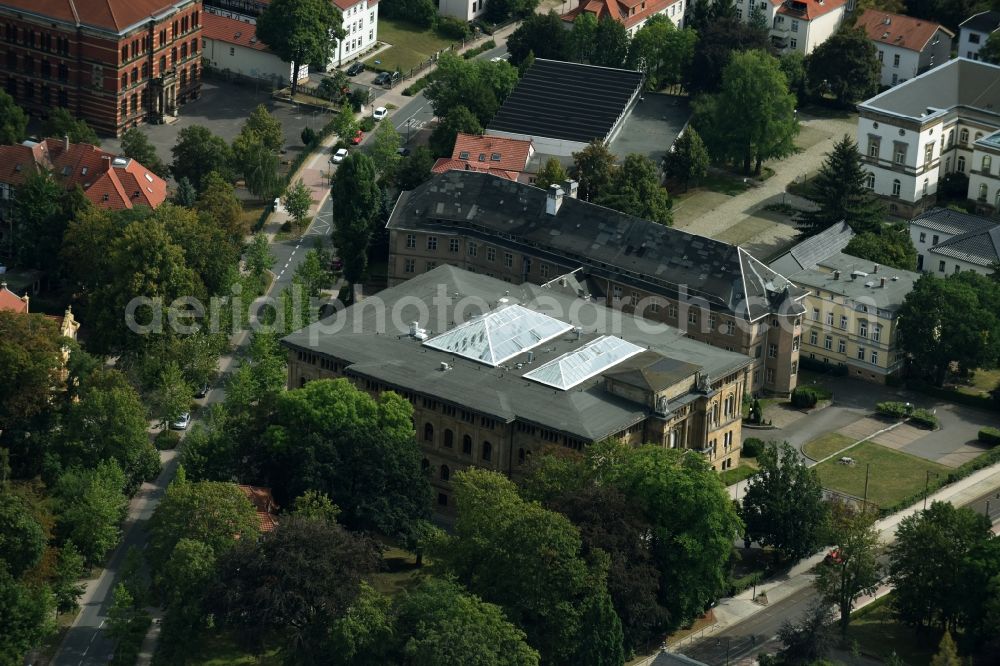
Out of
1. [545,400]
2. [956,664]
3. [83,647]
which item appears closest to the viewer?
[956,664]

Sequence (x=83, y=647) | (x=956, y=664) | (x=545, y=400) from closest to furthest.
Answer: (x=956, y=664) < (x=83, y=647) < (x=545, y=400)

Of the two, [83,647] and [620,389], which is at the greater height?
[620,389]

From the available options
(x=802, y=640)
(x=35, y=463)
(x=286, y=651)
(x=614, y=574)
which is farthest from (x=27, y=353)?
(x=802, y=640)

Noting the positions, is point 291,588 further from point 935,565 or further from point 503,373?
point 935,565

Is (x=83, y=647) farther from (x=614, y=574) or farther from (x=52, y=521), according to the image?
(x=614, y=574)

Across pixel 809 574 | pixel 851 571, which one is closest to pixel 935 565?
pixel 851 571

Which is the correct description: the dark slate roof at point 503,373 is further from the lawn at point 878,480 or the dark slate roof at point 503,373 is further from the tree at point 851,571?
the tree at point 851,571

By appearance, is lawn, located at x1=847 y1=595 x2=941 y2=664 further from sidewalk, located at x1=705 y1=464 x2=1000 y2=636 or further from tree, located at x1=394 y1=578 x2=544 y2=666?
tree, located at x1=394 y1=578 x2=544 y2=666
